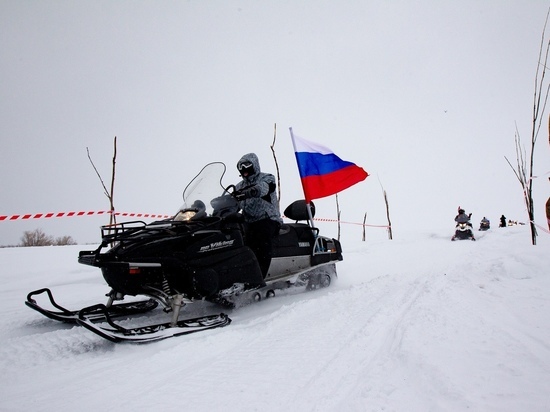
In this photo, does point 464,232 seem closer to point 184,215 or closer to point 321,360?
point 184,215

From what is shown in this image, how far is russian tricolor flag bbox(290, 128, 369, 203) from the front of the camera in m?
6.20

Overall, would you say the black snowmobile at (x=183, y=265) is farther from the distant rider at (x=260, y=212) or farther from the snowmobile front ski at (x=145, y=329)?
the distant rider at (x=260, y=212)

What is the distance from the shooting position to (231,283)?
344 cm

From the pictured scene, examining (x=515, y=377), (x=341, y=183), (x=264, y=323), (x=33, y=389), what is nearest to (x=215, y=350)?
(x=264, y=323)

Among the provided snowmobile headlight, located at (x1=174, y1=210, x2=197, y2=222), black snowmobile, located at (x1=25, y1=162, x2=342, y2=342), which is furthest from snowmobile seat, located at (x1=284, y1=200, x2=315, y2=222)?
snowmobile headlight, located at (x1=174, y1=210, x2=197, y2=222)

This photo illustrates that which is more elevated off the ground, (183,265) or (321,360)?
(183,265)

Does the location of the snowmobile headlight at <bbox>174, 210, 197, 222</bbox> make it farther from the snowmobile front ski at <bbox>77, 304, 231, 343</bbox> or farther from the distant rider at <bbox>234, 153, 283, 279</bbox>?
the snowmobile front ski at <bbox>77, 304, 231, 343</bbox>

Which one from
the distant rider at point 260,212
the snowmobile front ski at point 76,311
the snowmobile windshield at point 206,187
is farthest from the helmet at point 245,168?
the snowmobile front ski at point 76,311

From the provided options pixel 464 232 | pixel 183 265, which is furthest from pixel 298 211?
pixel 464 232

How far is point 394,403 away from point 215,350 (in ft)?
4.34

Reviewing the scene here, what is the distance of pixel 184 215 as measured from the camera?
3.45 meters

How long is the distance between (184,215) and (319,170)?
3.52m

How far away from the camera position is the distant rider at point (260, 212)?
404 cm

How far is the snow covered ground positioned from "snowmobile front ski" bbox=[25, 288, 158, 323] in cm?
12
